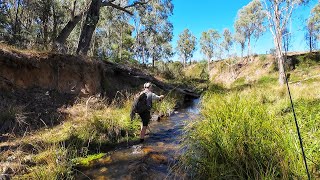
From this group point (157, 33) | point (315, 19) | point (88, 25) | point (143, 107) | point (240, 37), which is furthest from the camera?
point (240, 37)

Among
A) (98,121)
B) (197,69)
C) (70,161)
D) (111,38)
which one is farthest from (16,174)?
(197,69)

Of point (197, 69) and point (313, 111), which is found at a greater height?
point (197, 69)

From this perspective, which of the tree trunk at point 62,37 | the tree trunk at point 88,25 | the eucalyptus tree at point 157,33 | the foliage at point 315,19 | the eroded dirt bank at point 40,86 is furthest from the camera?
the foliage at point 315,19

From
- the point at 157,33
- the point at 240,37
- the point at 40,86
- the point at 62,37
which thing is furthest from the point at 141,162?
the point at 240,37

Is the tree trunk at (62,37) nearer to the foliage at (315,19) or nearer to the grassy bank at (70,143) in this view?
the grassy bank at (70,143)

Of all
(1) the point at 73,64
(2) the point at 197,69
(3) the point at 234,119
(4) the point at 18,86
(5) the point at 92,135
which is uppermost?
(2) the point at 197,69

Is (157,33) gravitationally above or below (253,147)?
above

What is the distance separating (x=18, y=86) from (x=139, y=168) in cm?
625

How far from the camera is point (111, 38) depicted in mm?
50094

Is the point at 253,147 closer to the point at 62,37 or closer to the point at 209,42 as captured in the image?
the point at 62,37

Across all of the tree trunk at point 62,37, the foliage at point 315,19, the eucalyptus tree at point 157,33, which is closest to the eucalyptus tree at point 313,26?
the foliage at point 315,19

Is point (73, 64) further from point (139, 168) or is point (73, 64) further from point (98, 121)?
point (139, 168)

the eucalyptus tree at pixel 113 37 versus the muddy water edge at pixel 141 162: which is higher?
the eucalyptus tree at pixel 113 37

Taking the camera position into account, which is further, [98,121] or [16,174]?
[98,121]
